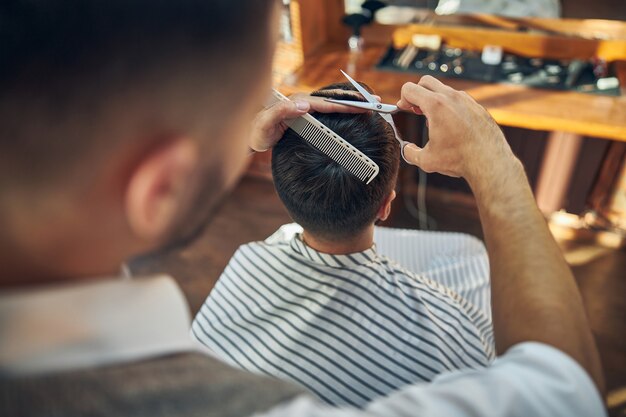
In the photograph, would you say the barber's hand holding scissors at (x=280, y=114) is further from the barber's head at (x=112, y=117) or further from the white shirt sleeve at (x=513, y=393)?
the white shirt sleeve at (x=513, y=393)

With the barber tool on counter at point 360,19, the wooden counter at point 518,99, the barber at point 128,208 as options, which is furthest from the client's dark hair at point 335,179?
the barber tool on counter at point 360,19

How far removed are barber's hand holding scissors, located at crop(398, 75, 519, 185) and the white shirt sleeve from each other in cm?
36

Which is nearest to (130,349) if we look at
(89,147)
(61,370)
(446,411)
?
(61,370)

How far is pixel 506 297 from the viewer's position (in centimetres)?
73

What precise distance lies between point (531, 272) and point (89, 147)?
59cm

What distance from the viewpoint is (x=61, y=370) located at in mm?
460

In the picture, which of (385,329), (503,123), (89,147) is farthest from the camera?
(503,123)

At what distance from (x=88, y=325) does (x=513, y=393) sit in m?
0.46

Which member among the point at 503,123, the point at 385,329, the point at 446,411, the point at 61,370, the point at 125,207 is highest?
the point at 125,207

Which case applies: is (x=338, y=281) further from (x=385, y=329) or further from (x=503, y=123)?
(x=503, y=123)

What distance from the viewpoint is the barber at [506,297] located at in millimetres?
577

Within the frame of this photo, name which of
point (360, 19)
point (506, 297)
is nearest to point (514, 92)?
point (360, 19)

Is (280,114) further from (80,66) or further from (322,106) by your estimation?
(80,66)

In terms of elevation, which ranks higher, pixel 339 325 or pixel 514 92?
pixel 514 92
